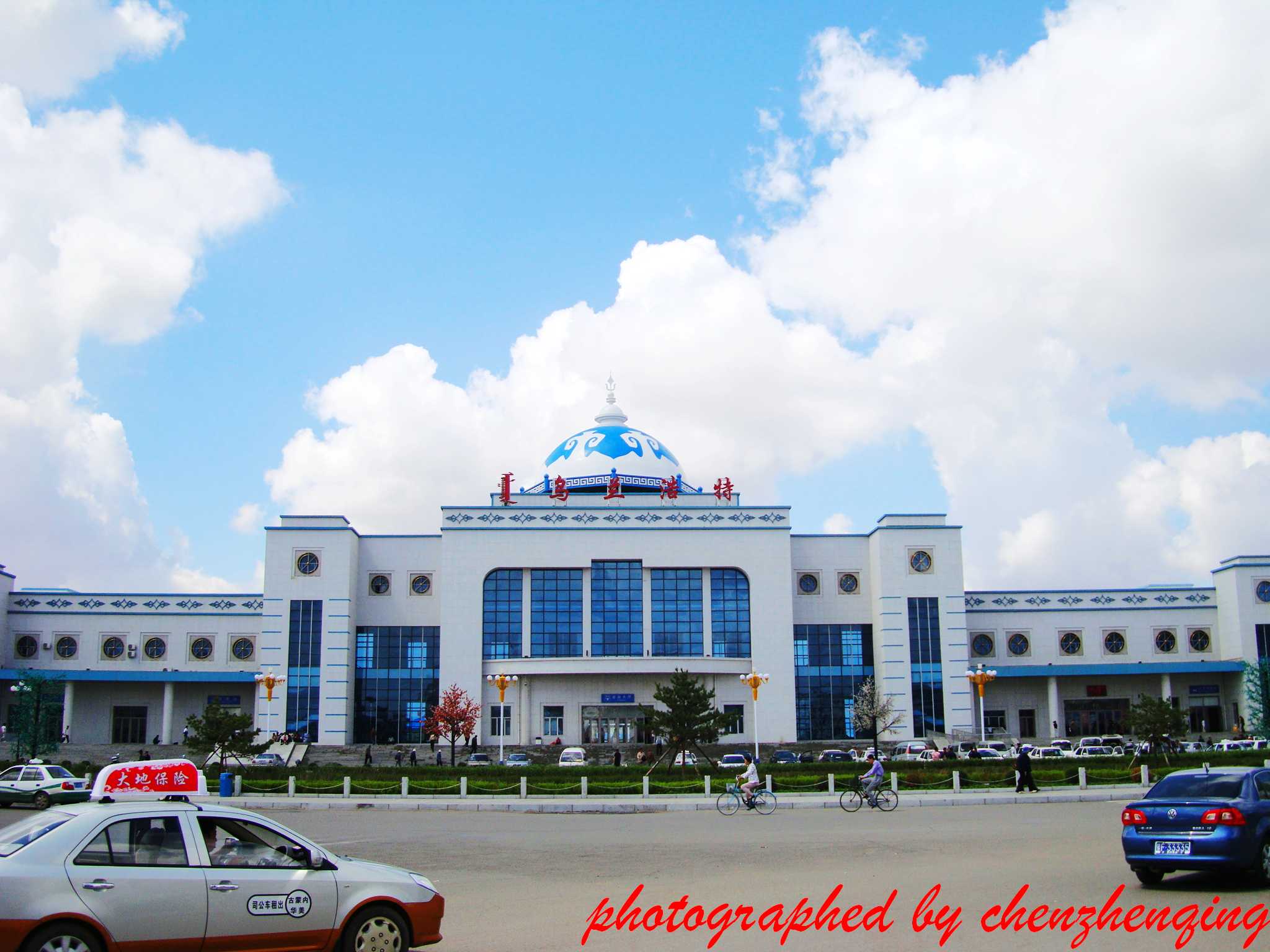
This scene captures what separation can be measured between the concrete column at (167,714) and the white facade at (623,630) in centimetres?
10

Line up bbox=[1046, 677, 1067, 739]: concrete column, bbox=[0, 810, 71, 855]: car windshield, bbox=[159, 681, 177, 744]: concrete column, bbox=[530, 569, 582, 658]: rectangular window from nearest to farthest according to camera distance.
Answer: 1. bbox=[0, 810, 71, 855]: car windshield
2. bbox=[530, 569, 582, 658]: rectangular window
3. bbox=[159, 681, 177, 744]: concrete column
4. bbox=[1046, 677, 1067, 739]: concrete column

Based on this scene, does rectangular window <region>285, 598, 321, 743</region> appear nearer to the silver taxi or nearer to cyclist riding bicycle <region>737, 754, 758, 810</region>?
cyclist riding bicycle <region>737, 754, 758, 810</region>

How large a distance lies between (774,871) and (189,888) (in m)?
8.55

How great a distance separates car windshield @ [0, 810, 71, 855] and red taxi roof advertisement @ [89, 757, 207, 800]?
10.1 feet

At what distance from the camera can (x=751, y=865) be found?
52.1 ft

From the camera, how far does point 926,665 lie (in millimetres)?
56312

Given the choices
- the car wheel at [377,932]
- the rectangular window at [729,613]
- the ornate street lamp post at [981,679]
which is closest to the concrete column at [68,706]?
the rectangular window at [729,613]

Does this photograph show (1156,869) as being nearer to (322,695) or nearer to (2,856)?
(2,856)

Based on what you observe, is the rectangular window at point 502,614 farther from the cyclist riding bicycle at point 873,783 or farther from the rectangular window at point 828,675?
the cyclist riding bicycle at point 873,783

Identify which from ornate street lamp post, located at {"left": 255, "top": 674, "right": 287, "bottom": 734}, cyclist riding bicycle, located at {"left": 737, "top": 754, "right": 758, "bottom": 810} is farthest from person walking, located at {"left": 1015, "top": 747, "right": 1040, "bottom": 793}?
ornate street lamp post, located at {"left": 255, "top": 674, "right": 287, "bottom": 734}

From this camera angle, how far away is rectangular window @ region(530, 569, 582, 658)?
55938 mm

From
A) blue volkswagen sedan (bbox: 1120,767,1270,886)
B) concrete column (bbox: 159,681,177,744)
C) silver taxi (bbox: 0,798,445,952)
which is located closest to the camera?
silver taxi (bbox: 0,798,445,952)

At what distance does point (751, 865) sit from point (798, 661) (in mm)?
42017

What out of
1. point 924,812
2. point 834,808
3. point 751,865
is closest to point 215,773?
point 834,808
